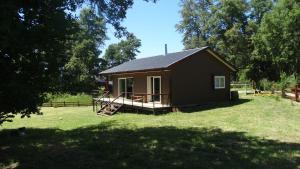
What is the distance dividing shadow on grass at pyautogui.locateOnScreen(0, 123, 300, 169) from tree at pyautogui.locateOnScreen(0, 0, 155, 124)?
1.77 m

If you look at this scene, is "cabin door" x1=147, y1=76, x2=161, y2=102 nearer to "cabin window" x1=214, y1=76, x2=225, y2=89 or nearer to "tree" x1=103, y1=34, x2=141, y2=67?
"cabin window" x1=214, y1=76, x2=225, y2=89

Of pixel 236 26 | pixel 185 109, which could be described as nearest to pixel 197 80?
pixel 185 109

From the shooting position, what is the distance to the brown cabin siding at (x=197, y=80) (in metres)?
23.4

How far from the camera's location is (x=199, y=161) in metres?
9.03

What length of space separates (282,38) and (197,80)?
63.5ft

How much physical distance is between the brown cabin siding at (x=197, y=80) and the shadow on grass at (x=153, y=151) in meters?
9.63

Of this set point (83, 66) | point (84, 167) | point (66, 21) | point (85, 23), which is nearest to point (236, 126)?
point (84, 167)

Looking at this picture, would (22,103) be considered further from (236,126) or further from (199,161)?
(236,126)

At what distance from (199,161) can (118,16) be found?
23.6ft

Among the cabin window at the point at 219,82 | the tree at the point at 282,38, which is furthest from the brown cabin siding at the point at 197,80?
the tree at the point at 282,38

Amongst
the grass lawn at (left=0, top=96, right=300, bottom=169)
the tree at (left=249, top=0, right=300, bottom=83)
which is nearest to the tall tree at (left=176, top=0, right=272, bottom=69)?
the tree at (left=249, top=0, right=300, bottom=83)

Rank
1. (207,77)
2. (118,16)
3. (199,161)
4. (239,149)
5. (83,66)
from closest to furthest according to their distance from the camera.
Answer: (199,161) → (239,149) → (118,16) → (207,77) → (83,66)

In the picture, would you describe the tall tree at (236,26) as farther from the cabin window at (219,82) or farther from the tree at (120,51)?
the tree at (120,51)

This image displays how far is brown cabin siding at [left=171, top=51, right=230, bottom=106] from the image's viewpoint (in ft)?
76.7
